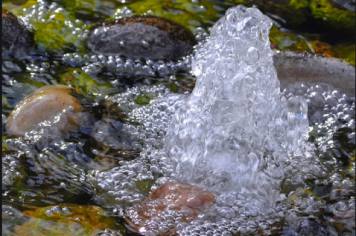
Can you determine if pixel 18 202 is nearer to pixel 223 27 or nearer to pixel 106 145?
pixel 106 145

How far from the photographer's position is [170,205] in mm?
2727

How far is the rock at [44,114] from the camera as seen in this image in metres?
3.37

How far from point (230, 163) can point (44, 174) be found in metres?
1.24

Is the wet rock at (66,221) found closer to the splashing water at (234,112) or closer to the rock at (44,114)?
the splashing water at (234,112)

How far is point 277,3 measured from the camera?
562cm

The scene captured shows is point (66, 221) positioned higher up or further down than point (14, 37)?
further down

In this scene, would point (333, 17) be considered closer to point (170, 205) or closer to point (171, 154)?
point (171, 154)

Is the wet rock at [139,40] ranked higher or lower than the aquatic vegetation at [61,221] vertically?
higher

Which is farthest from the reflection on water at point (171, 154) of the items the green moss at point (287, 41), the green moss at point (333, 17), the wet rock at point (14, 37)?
the green moss at point (333, 17)

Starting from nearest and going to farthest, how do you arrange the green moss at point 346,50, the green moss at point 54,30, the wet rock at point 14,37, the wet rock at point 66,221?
1. the wet rock at point 66,221
2. the wet rock at point 14,37
3. the green moss at point 54,30
4. the green moss at point 346,50

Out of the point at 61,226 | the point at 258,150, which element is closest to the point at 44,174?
the point at 61,226

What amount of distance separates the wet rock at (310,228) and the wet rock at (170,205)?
19.2 inches

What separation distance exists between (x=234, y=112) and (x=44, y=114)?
1.36 metres

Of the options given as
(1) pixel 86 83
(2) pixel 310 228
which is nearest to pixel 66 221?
(2) pixel 310 228
